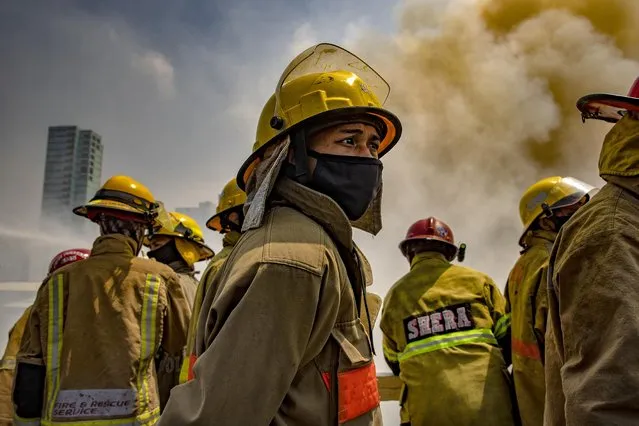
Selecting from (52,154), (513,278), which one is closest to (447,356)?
(513,278)

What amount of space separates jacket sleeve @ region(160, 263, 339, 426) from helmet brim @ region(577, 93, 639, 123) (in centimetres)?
133

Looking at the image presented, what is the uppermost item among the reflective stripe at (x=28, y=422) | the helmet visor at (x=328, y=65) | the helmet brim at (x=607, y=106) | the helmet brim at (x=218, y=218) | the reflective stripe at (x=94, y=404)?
the helmet brim at (x=218, y=218)

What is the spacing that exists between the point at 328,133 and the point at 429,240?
3022 millimetres

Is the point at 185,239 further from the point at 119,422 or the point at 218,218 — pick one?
the point at 119,422

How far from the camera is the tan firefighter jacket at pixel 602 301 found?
132cm

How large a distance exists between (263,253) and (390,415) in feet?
23.2

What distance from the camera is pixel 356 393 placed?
1.39m

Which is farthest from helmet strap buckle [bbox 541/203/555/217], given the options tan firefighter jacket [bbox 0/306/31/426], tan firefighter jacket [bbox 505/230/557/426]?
tan firefighter jacket [bbox 0/306/31/426]

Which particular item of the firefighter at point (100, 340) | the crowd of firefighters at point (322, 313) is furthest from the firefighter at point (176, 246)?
the firefighter at point (100, 340)

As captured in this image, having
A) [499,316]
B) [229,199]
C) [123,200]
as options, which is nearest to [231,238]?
[229,199]

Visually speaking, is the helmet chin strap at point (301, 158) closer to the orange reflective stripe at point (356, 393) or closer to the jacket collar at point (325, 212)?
the jacket collar at point (325, 212)

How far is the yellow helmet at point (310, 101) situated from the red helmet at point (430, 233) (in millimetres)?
2484

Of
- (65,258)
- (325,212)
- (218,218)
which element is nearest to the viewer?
(325,212)

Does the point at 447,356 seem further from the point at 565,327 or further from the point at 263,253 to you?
the point at 263,253
